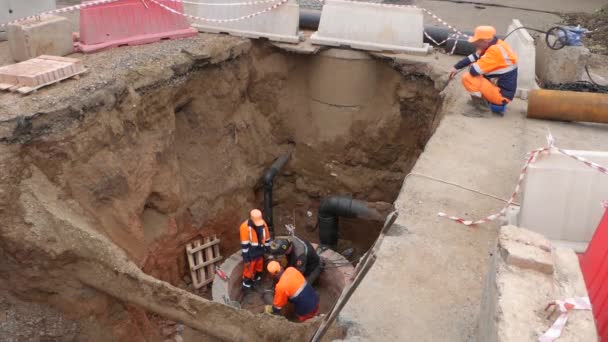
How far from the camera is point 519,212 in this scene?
189 inches

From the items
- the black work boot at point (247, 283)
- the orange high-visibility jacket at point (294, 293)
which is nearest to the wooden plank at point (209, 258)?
the black work boot at point (247, 283)

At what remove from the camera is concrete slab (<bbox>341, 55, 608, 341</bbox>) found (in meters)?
4.09

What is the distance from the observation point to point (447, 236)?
505cm

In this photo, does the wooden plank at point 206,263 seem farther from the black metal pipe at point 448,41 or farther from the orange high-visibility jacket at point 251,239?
the black metal pipe at point 448,41

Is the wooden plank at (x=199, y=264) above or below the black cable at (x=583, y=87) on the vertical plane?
below

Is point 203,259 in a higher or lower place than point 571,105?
lower

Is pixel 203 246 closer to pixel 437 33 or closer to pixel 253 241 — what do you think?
pixel 253 241

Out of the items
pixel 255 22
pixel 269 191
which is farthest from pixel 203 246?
pixel 255 22

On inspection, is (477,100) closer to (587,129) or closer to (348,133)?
(587,129)

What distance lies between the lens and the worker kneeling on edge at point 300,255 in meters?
8.00

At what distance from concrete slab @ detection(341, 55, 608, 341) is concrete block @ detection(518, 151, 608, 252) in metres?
0.56

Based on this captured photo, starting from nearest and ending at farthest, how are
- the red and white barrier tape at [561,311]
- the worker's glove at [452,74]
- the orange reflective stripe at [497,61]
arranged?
the red and white barrier tape at [561,311]
the orange reflective stripe at [497,61]
the worker's glove at [452,74]

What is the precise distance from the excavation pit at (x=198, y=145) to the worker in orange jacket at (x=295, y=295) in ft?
5.33

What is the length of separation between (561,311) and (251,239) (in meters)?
5.63
